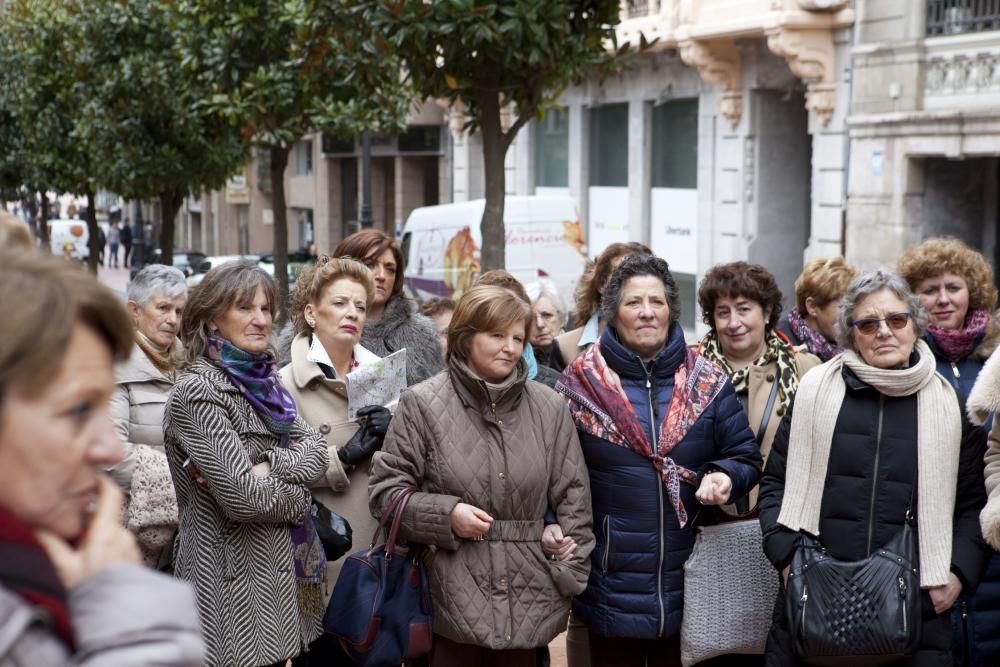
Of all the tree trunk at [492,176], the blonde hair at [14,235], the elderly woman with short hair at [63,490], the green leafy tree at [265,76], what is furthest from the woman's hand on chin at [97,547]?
the green leafy tree at [265,76]

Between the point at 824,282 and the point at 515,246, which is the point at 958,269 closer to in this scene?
the point at 824,282

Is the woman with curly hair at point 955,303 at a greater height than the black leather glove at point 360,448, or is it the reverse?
the woman with curly hair at point 955,303

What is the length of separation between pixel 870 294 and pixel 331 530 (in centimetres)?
207

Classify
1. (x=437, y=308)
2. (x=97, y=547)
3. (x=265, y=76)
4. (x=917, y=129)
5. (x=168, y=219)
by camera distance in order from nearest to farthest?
(x=97, y=547) < (x=437, y=308) < (x=265, y=76) < (x=917, y=129) < (x=168, y=219)

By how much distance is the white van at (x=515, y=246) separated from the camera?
61.4 ft

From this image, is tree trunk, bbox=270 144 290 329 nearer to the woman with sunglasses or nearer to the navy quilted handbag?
the navy quilted handbag

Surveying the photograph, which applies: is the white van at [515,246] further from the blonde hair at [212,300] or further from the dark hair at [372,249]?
the blonde hair at [212,300]

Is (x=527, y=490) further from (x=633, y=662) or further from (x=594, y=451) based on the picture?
(x=633, y=662)

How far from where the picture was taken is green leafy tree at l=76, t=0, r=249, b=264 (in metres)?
19.7

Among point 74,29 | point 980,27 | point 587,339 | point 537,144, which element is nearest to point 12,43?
point 74,29

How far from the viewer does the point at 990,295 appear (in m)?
5.55

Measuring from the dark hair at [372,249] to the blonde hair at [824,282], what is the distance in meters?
1.85

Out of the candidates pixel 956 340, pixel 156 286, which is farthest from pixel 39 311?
Result: pixel 956 340

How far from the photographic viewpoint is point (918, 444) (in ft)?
14.6
